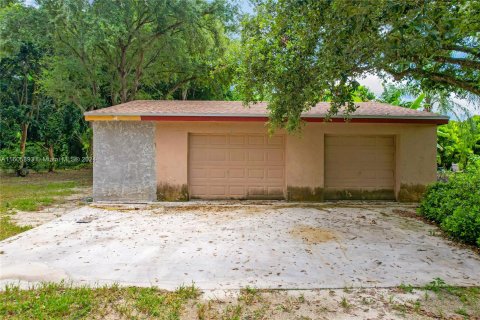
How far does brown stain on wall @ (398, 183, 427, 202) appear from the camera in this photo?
9922mm

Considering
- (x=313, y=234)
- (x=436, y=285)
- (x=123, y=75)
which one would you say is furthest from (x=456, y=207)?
(x=123, y=75)

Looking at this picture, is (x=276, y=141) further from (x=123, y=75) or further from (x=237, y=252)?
(x=123, y=75)

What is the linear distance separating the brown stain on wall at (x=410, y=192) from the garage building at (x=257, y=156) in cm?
3

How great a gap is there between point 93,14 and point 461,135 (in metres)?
15.9

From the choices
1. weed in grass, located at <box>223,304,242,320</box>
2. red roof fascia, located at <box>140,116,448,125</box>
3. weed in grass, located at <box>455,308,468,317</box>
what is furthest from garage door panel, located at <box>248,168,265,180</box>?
weed in grass, located at <box>455,308,468,317</box>

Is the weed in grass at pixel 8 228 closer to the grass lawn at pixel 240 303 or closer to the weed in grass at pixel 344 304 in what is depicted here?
the grass lawn at pixel 240 303

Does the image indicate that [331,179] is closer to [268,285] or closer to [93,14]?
[268,285]

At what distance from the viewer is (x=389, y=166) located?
10.2 metres

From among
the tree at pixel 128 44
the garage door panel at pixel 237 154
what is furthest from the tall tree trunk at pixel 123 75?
the garage door panel at pixel 237 154

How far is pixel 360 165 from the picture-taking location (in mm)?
A: 10188

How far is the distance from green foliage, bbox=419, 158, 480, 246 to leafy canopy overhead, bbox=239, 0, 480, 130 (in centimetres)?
212

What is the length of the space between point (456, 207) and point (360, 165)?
3.86 metres

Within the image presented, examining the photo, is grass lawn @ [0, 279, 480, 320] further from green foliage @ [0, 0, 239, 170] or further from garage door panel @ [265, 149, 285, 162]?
green foliage @ [0, 0, 239, 170]

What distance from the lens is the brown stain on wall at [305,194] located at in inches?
391
